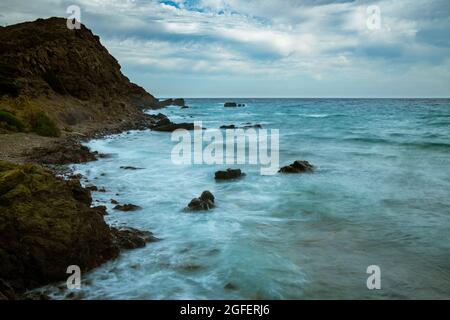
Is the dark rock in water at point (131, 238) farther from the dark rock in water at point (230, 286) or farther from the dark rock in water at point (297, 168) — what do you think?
the dark rock in water at point (297, 168)

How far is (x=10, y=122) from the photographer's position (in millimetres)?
17047

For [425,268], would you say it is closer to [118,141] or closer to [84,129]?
[118,141]

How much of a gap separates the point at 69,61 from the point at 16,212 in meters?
30.1

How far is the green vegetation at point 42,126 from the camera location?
18.2 metres

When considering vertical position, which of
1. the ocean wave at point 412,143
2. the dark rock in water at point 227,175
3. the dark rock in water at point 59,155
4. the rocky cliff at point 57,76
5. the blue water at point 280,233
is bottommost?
the blue water at point 280,233

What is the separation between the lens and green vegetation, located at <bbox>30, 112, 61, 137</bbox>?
18.2 meters

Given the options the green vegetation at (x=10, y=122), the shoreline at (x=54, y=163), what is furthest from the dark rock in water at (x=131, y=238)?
the green vegetation at (x=10, y=122)

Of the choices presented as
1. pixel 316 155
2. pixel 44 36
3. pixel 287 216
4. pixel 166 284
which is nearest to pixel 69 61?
pixel 44 36

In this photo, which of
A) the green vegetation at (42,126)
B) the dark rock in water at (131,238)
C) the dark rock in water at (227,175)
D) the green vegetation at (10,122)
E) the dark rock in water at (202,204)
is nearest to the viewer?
the dark rock in water at (131,238)

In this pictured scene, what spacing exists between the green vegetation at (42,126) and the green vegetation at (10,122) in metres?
0.81

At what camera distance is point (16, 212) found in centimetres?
592

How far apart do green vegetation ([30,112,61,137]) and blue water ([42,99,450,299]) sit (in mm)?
4337

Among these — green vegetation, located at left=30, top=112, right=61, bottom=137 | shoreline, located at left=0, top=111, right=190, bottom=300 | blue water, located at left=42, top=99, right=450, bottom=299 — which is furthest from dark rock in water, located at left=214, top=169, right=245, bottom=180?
green vegetation, located at left=30, top=112, right=61, bottom=137

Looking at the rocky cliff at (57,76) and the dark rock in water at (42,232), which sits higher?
the rocky cliff at (57,76)
